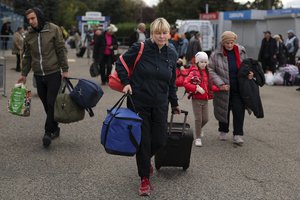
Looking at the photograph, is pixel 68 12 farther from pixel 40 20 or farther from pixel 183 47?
pixel 40 20

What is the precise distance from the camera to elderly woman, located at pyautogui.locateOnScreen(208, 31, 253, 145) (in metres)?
7.50

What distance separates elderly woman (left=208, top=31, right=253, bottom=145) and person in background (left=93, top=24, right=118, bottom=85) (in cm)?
758

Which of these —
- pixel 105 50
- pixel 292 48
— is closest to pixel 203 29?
pixel 292 48

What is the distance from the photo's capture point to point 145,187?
5219 millimetres

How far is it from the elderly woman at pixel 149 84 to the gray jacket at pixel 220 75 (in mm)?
2344

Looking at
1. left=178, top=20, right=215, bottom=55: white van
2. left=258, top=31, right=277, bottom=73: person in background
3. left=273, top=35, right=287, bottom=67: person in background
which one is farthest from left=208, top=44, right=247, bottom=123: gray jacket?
left=178, top=20, right=215, bottom=55: white van

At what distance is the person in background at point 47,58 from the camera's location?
7027 mm

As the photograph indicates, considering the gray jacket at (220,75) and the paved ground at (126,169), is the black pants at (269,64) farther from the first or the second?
the gray jacket at (220,75)

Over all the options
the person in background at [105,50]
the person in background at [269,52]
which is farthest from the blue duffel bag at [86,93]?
the person in background at [269,52]

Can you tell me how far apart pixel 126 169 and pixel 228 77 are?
229cm

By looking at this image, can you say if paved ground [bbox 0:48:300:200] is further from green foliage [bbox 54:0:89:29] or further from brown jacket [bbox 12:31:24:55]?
green foliage [bbox 54:0:89:29]

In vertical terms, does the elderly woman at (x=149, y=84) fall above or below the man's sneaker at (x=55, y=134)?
above

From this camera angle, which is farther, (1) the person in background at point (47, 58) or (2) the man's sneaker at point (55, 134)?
(2) the man's sneaker at point (55, 134)

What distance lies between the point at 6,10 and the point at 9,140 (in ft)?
93.9
